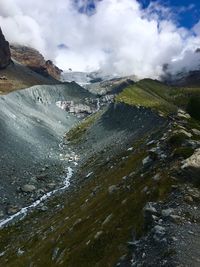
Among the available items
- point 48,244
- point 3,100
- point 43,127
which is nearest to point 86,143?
point 43,127

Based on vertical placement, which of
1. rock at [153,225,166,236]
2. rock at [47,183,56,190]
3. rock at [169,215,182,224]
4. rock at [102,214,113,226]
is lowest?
rock at [47,183,56,190]

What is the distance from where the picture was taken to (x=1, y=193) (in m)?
81.9

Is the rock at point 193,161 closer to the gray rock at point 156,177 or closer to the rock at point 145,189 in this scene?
the gray rock at point 156,177

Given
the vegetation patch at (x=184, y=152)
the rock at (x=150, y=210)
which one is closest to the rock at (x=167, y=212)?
the rock at (x=150, y=210)

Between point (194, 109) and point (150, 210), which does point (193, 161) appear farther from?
point (194, 109)

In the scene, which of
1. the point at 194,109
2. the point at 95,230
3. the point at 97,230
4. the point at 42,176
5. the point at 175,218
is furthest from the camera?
the point at 194,109

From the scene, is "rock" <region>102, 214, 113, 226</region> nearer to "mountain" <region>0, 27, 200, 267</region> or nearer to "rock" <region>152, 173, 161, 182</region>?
"mountain" <region>0, 27, 200, 267</region>

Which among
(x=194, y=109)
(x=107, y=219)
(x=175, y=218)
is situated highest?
(x=194, y=109)

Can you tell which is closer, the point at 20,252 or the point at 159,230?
the point at 159,230

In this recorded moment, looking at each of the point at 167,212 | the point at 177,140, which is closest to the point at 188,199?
the point at 167,212

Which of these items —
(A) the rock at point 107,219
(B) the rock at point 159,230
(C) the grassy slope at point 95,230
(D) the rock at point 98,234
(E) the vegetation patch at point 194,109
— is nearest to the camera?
(B) the rock at point 159,230

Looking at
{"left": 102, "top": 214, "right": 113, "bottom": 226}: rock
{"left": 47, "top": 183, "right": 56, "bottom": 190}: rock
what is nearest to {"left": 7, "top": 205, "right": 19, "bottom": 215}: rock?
{"left": 47, "top": 183, "right": 56, "bottom": 190}: rock

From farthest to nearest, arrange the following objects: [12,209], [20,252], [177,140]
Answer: [12,209], [20,252], [177,140]

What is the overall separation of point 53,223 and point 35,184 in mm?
32809
